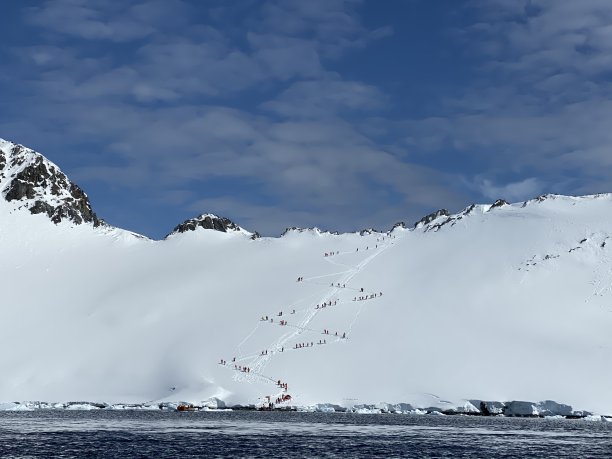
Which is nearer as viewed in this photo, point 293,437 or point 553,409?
point 293,437

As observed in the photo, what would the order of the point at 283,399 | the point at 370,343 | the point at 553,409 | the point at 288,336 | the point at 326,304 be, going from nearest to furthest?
the point at 553,409 → the point at 283,399 → the point at 370,343 → the point at 288,336 → the point at 326,304

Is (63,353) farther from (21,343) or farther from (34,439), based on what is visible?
(34,439)

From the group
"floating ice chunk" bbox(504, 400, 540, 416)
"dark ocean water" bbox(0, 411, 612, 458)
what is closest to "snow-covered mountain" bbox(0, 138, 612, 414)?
"floating ice chunk" bbox(504, 400, 540, 416)

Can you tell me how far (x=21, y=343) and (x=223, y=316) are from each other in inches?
1913

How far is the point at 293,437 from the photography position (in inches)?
3605

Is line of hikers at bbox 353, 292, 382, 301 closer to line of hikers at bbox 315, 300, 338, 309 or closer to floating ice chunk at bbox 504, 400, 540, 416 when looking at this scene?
line of hikers at bbox 315, 300, 338, 309

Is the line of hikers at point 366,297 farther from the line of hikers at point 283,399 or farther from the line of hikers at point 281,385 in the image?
the line of hikers at point 283,399

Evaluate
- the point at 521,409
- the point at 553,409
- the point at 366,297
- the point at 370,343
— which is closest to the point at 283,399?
the point at 370,343

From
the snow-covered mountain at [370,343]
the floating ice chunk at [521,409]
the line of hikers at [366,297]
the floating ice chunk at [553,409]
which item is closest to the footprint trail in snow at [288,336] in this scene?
the line of hikers at [366,297]

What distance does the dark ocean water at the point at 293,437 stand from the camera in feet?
245

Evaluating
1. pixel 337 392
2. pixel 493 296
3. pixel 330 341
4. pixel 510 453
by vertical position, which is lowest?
pixel 510 453

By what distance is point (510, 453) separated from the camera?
7638 cm

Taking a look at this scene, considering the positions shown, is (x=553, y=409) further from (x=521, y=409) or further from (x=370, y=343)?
(x=370, y=343)

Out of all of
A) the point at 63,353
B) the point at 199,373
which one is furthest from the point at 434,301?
the point at 63,353
